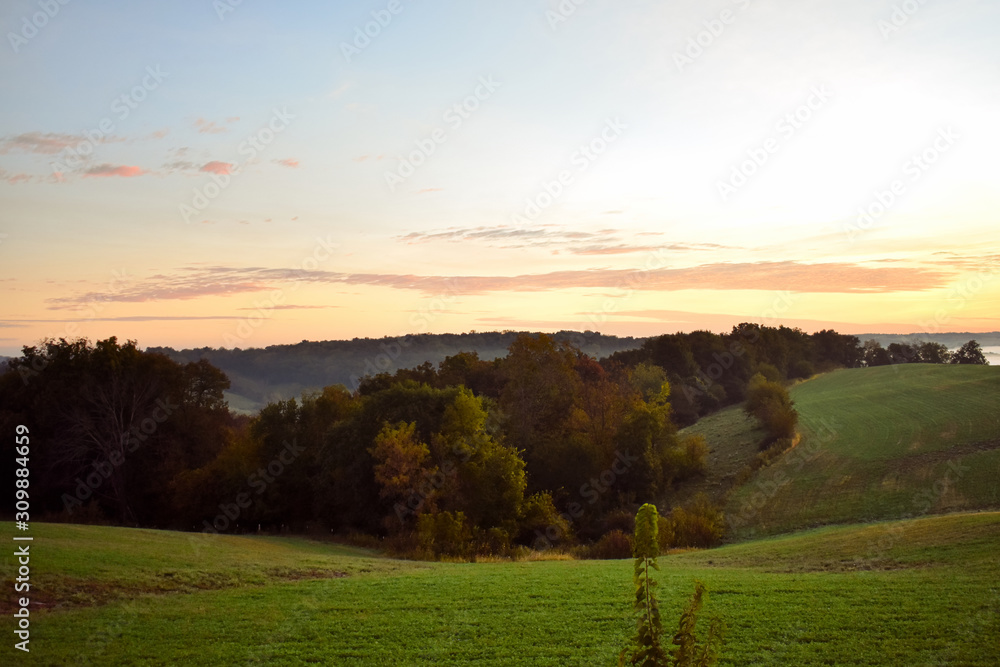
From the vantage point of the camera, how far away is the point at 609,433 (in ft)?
175

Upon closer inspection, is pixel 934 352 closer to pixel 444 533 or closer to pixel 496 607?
pixel 444 533

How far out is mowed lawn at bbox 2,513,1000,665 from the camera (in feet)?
40.6

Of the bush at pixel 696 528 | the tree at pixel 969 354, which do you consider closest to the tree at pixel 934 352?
the tree at pixel 969 354

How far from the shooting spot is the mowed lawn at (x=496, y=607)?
40.6 ft

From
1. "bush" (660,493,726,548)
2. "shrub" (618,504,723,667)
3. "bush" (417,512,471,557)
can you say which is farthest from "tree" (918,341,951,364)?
"shrub" (618,504,723,667)

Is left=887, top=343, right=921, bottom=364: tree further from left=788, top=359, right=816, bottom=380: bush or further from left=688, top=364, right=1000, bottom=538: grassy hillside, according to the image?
left=688, top=364, right=1000, bottom=538: grassy hillside

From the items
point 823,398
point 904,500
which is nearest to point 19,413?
point 904,500

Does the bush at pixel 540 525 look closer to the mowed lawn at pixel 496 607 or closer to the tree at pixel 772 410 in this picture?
the mowed lawn at pixel 496 607

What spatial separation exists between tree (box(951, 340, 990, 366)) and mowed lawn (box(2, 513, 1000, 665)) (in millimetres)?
103708

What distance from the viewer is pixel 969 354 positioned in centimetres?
10738

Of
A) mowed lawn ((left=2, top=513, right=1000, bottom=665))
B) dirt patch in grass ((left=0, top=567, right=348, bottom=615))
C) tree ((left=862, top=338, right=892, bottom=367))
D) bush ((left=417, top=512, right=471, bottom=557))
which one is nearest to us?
mowed lawn ((left=2, top=513, right=1000, bottom=665))

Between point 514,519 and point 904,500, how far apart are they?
2230 cm

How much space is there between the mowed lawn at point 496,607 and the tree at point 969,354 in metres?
104

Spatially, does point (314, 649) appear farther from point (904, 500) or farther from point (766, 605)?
point (904, 500)
